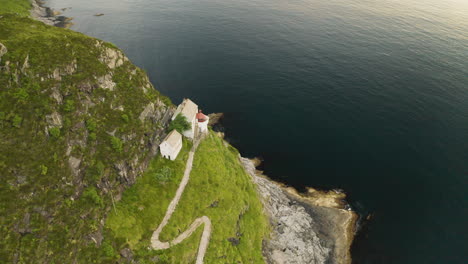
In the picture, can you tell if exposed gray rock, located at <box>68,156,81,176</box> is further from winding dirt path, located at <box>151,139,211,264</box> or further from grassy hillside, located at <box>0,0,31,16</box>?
grassy hillside, located at <box>0,0,31,16</box>

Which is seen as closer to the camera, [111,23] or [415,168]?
[415,168]

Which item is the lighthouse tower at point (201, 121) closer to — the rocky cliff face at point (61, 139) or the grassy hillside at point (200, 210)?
the grassy hillside at point (200, 210)

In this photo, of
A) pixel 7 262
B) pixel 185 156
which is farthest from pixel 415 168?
pixel 7 262

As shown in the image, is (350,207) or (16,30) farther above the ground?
(16,30)

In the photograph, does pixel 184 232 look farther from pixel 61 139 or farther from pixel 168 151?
pixel 61 139

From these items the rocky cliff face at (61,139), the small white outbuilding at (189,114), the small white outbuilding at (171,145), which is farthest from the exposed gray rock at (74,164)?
the small white outbuilding at (189,114)

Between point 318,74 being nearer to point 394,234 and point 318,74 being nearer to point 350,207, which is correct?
point 350,207
